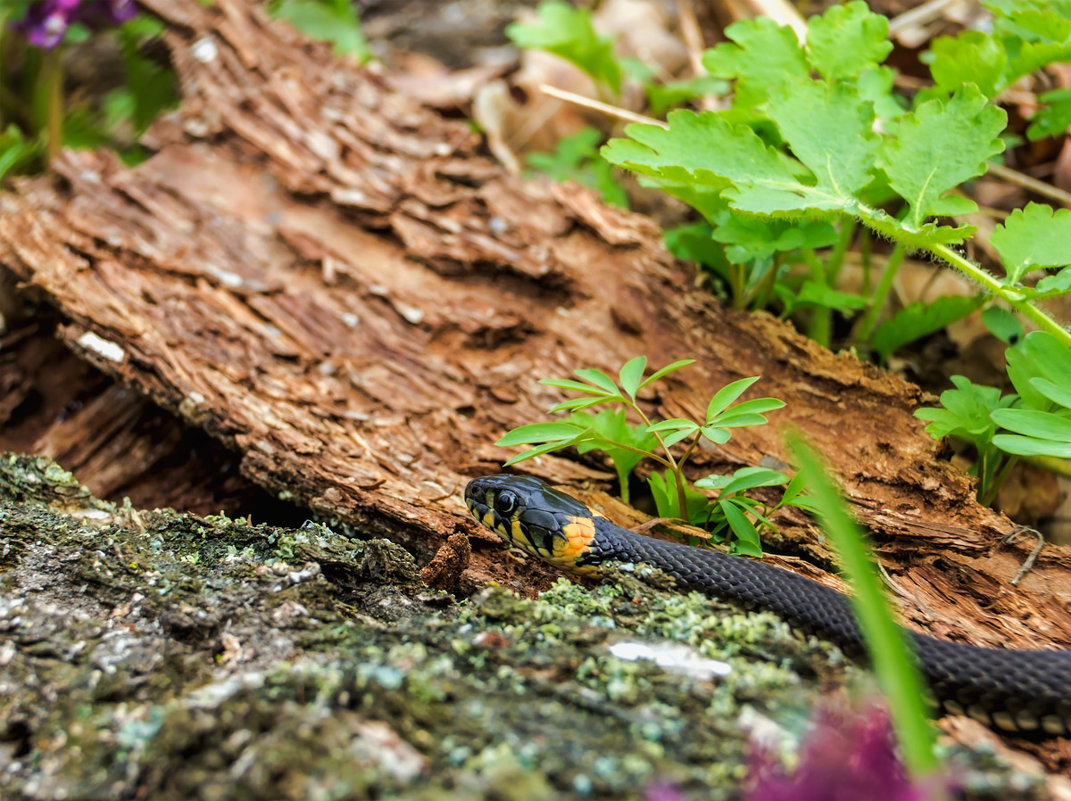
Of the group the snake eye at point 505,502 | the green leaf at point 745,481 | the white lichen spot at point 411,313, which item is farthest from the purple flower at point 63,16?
the green leaf at point 745,481

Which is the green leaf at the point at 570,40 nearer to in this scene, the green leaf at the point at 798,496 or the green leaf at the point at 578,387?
A: the green leaf at the point at 578,387

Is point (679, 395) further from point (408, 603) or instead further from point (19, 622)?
point (19, 622)

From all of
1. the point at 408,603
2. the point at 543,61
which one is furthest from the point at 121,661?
the point at 543,61

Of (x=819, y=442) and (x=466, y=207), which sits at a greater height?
(x=466, y=207)

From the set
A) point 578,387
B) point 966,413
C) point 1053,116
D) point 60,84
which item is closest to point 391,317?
point 578,387

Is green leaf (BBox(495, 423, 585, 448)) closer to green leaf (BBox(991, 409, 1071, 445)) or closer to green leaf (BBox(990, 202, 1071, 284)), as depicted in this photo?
green leaf (BBox(991, 409, 1071, 445))

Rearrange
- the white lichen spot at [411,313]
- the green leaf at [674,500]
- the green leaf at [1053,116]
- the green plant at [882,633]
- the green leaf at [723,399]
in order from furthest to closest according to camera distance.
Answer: the white lichen spot at [411,313] < the green leaf at [1053,116] < the green leaf at [674,500] < the green leaf at [723,399] < the green plant at [882,633]
